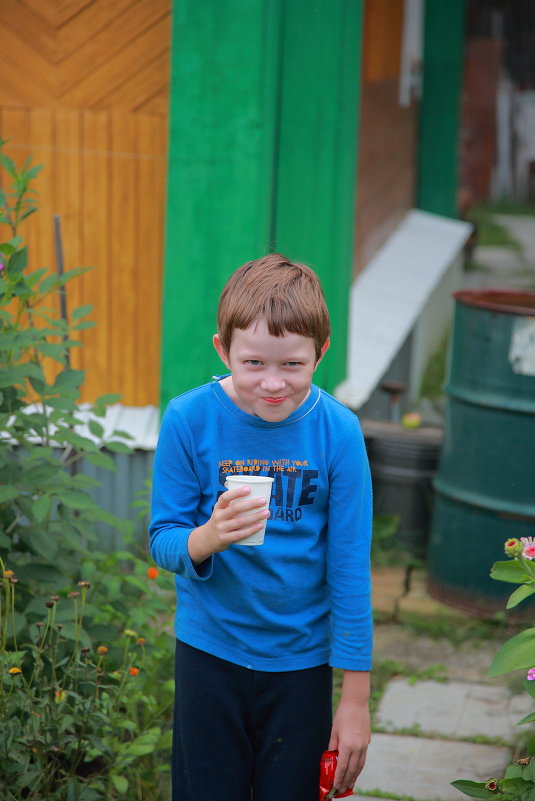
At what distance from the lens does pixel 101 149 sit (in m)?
4.87

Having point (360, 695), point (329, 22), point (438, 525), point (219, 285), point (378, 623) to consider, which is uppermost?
point (329, 22)

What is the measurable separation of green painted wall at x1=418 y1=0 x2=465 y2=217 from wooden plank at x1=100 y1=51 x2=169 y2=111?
7.97 meters

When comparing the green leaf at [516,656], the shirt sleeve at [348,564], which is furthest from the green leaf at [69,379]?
the green leaf at [516,656]

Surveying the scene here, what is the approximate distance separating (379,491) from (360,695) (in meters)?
3.46

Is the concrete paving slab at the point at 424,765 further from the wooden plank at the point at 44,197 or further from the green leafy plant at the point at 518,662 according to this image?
the wooden plank at the point at 44,197

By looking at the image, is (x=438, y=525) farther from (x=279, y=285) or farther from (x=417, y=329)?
(x=417, y=329)

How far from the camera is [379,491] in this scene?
5.59 metres

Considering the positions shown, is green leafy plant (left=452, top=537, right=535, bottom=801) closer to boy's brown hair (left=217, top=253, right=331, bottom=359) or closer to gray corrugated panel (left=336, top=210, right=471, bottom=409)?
boy's brown hair (left=217, top=253, right=331, bottom=359)

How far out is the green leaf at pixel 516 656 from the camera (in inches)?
92.0

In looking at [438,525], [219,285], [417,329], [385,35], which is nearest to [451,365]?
[438,525]

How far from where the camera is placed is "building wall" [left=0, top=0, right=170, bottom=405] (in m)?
4.78

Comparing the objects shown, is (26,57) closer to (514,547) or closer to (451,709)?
(451,709)

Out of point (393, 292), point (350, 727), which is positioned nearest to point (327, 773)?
point (350, 727)

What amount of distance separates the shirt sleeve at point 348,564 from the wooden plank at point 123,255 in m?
2.99
